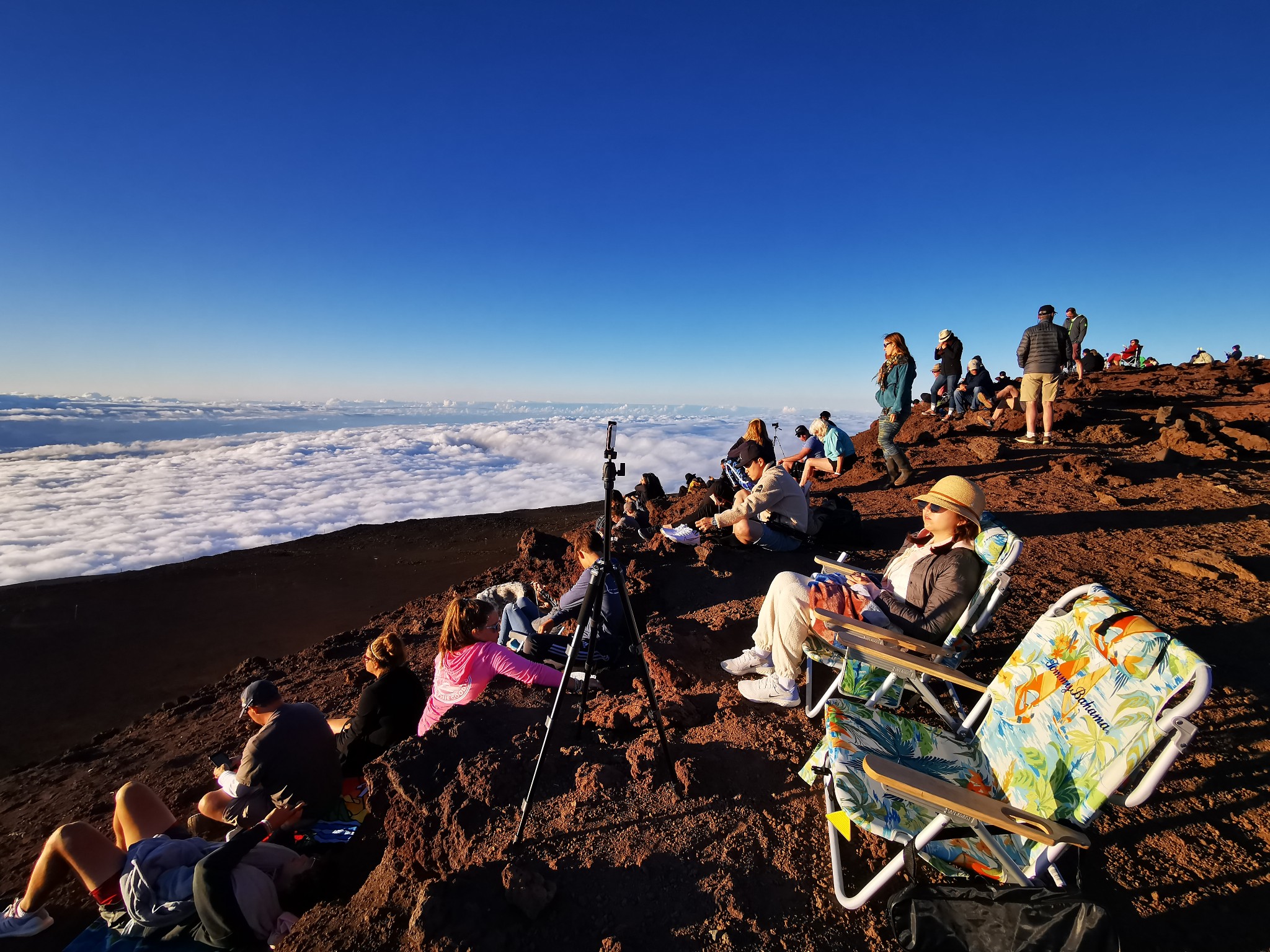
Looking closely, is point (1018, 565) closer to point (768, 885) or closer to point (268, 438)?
point (768, 885)

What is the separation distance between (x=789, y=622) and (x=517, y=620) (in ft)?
8.05

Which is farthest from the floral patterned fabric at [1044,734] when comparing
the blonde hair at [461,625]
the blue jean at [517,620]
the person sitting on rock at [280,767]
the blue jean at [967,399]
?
the blue jean at [967,399]

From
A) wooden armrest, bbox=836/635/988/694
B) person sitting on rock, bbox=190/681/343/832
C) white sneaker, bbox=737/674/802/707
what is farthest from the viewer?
white sneaker, bbox=737/674/802/707

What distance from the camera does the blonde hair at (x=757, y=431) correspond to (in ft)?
20.1

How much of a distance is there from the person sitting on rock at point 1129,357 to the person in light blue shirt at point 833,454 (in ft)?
65.9

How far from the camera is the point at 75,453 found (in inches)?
1892

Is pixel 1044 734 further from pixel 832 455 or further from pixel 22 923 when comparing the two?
pixel 832 455

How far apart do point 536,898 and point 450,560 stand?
1041 cm

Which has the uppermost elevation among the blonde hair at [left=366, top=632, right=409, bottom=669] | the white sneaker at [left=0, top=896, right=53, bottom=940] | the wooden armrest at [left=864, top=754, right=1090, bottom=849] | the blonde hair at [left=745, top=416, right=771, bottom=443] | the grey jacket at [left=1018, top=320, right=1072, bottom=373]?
the grey jacket at [left=1018, top=320, right=1072, bottom=373]

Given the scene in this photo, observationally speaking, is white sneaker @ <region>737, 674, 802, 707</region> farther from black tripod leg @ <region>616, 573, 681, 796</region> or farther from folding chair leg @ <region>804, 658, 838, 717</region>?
black tripod leg @ <region>616, 573, 681, 796</region>

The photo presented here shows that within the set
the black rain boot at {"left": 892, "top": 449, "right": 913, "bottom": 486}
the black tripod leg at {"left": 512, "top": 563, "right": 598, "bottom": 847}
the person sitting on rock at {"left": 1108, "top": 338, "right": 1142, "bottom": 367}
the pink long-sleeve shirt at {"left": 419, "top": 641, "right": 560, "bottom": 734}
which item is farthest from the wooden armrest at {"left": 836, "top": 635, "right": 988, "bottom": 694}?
the person sitting on rock at {"left": 1108, "top": 338, "right": 1142, "bottom": 367}

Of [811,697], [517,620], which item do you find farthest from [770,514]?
[517,620]

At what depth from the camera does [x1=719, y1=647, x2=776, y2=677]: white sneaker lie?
129 inches

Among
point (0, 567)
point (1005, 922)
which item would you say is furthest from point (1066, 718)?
point (0, 567)
